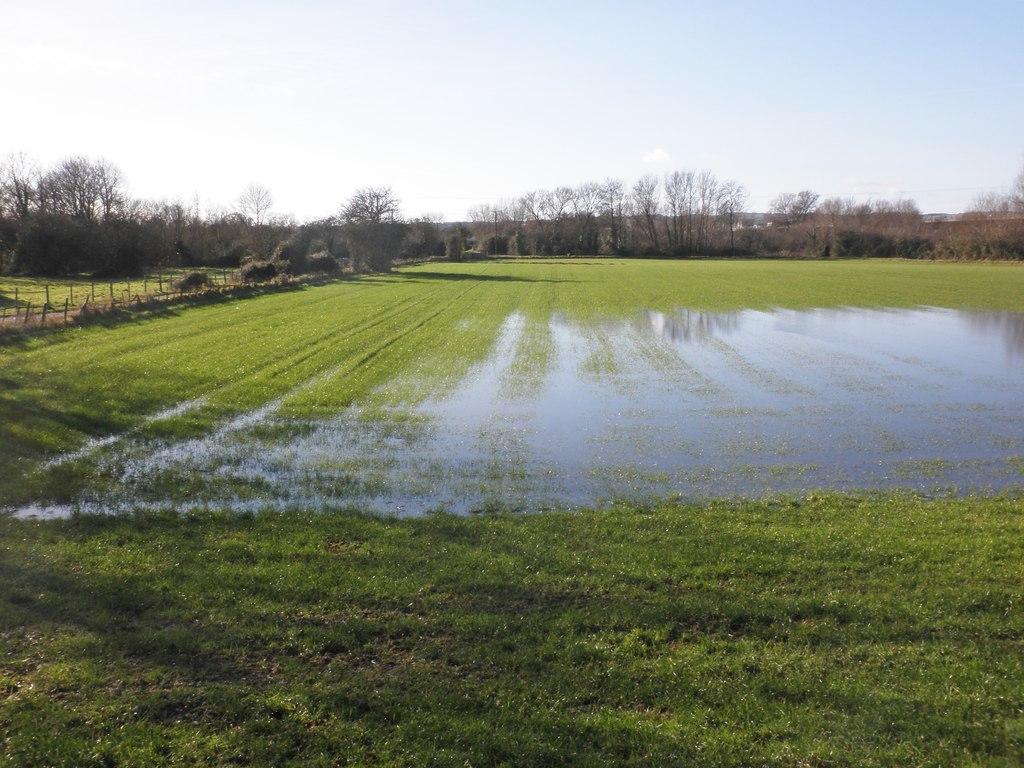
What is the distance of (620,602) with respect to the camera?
27.9 ft

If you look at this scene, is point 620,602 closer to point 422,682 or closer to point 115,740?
point 422,682

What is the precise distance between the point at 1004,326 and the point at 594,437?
32.2 metres

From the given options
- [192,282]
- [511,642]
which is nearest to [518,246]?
[192,282]

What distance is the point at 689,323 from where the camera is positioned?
40.7 m

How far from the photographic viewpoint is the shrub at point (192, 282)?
1993 inches

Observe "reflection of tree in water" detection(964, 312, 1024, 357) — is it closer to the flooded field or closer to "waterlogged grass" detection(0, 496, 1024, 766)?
the flooded field

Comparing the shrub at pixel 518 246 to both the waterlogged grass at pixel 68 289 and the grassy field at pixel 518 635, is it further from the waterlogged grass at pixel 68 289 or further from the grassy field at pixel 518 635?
the grassy field at pixel 518 635

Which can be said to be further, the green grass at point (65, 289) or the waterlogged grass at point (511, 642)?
the green grass at point (65, 289)

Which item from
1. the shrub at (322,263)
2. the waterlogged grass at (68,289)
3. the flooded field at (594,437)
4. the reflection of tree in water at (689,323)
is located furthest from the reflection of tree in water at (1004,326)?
the shrub at (322,263)

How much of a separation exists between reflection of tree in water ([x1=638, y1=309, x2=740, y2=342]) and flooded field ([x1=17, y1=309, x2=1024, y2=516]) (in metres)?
5.67

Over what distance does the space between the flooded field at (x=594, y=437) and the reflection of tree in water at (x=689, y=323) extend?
567 cm

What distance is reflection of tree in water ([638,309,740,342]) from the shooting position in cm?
3634

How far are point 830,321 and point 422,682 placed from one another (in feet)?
131

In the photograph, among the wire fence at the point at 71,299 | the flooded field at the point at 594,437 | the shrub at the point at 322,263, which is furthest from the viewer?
the shrub at the point at 322,263
